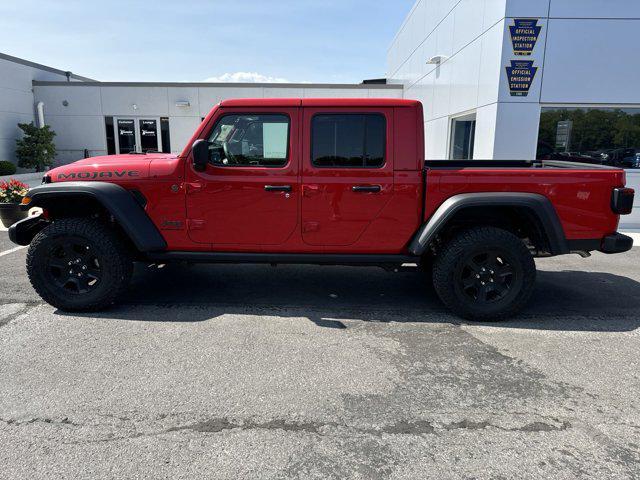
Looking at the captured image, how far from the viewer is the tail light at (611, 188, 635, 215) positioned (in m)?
3.98

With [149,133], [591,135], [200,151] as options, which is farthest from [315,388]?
[149,133]

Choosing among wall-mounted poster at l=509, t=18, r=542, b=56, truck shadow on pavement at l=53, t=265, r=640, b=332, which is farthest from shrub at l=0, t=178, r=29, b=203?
wall-mounted poster at l=509, t=18, r=542, b=56

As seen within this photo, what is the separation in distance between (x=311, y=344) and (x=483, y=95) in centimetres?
726

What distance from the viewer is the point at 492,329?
161 inches

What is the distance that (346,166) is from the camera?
4148 mm

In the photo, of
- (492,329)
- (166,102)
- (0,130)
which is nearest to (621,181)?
(492,329)

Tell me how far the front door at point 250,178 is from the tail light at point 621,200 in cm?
285

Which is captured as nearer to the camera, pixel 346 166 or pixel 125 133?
pixel 346 166

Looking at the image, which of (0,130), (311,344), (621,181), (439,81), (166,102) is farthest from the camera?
(166,102)

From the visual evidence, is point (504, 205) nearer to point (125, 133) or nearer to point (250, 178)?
point (250, 178)

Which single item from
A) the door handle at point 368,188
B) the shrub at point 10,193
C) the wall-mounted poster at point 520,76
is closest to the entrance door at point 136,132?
the shrub at point 10,193

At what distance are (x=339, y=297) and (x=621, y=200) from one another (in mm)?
2800

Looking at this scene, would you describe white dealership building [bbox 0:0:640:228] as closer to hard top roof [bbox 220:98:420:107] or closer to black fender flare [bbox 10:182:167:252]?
hard top roof [bbox 220:98:420:107]

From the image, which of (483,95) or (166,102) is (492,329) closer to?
(483,95)
